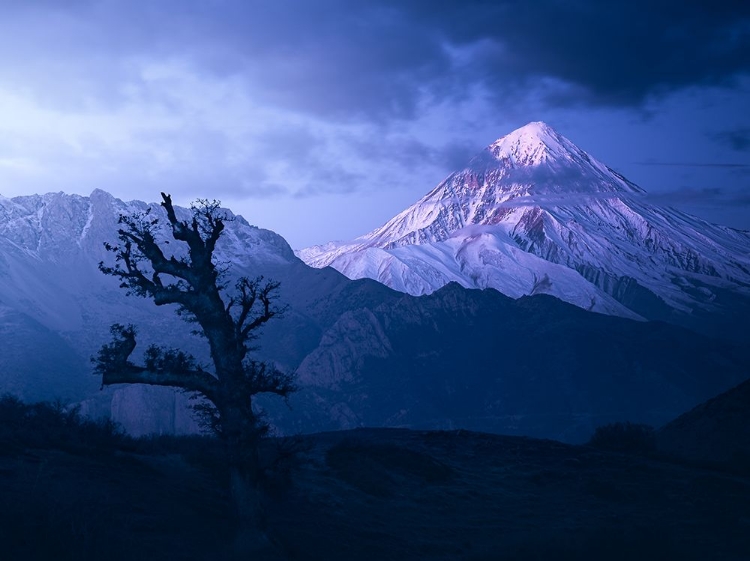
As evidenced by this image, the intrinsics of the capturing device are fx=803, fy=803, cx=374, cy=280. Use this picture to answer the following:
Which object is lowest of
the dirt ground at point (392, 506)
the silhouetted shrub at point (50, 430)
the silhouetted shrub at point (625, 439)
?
the dirt ground at point (392, 506)

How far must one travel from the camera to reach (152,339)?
99375mm

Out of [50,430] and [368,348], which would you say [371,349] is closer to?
[368,348]

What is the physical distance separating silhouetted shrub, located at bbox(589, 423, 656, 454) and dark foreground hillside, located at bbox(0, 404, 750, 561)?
503cm

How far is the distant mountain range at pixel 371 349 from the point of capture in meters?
89.4

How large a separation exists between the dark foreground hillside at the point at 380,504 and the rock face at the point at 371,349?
→ 50853 mm

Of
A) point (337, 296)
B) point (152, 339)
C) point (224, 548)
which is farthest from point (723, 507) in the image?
point (337, 296)

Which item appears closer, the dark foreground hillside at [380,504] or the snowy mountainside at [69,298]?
the dark foreground hillside at [380,504]

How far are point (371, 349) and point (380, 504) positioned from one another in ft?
294

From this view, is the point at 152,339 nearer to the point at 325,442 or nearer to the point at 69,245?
the point at 69,245

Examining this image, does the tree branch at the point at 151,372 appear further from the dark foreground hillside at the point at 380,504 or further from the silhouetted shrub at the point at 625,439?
the silhouetted shrub at the point at 625,439

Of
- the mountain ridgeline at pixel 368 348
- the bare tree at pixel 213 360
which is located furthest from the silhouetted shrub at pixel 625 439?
the mountain ridgeline at pixel 368 348

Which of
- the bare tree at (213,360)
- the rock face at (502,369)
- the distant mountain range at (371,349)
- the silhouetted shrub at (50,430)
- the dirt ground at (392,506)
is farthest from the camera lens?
the rock face at (502,369)

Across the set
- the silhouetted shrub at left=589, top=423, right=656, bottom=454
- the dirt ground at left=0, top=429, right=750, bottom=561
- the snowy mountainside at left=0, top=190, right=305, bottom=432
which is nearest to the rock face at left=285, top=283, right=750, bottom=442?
the snowy mountainside at left=0, top=190, right=305, bottom=432

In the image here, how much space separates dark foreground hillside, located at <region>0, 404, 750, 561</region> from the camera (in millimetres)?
13547
